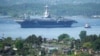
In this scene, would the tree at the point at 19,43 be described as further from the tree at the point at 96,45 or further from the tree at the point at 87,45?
Result: the tree at the point at 96,45

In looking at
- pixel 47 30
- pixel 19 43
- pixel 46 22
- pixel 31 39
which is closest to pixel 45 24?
pixel 46 22

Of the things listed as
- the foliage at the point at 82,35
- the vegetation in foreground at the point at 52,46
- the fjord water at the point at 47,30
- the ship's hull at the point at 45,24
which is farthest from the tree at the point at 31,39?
the ship's hull at the point at 45,24

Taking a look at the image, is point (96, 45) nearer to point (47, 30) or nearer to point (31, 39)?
point (31, 39)

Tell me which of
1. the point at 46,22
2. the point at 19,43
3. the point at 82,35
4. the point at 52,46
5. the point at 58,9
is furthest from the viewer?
the point at 46,22

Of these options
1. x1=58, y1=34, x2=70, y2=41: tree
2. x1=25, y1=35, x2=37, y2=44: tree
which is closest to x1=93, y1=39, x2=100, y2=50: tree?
x1=58, y1=34, x2=70, y2=41: tree

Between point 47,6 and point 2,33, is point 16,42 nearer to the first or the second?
point 2,33

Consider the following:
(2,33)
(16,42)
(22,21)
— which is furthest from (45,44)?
(22,21)

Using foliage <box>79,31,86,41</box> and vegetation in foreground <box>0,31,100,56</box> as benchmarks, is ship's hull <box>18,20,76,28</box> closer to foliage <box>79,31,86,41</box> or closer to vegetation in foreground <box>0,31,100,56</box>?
foliage <box>79,31,86,41</box>
